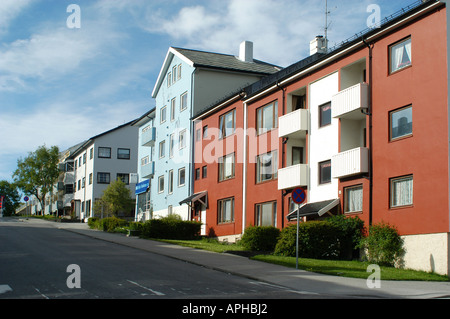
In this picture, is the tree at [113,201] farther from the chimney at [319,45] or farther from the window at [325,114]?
the window at [325,114]

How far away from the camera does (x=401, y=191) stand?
21125 mm

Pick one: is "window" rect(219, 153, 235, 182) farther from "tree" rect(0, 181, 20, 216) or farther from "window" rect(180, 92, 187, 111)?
"tree" rect(0, 181, 20, 216)

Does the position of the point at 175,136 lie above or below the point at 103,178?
above

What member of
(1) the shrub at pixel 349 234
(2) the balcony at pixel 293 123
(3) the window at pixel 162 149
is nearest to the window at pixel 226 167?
(2) the balcony at pixel 293 123

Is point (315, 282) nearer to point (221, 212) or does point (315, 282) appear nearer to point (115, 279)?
point (115, 279)

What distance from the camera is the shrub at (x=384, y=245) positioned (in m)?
20.7

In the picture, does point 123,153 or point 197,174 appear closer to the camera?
point 197,174

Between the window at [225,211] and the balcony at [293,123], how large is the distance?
719 centimetres

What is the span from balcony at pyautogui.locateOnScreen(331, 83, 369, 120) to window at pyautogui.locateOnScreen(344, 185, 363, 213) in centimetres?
315

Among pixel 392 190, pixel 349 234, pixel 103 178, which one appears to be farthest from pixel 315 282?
pixel 103 178

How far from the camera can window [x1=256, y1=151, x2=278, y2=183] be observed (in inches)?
1177

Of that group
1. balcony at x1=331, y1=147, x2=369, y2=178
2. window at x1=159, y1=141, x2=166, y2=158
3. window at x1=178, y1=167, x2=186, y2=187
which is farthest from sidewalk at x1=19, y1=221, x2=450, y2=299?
window at x1=159, y1=141, x2=166, y2=158

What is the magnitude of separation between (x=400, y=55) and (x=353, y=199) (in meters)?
6.20

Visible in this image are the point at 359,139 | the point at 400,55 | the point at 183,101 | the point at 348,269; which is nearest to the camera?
the point at 348,269
